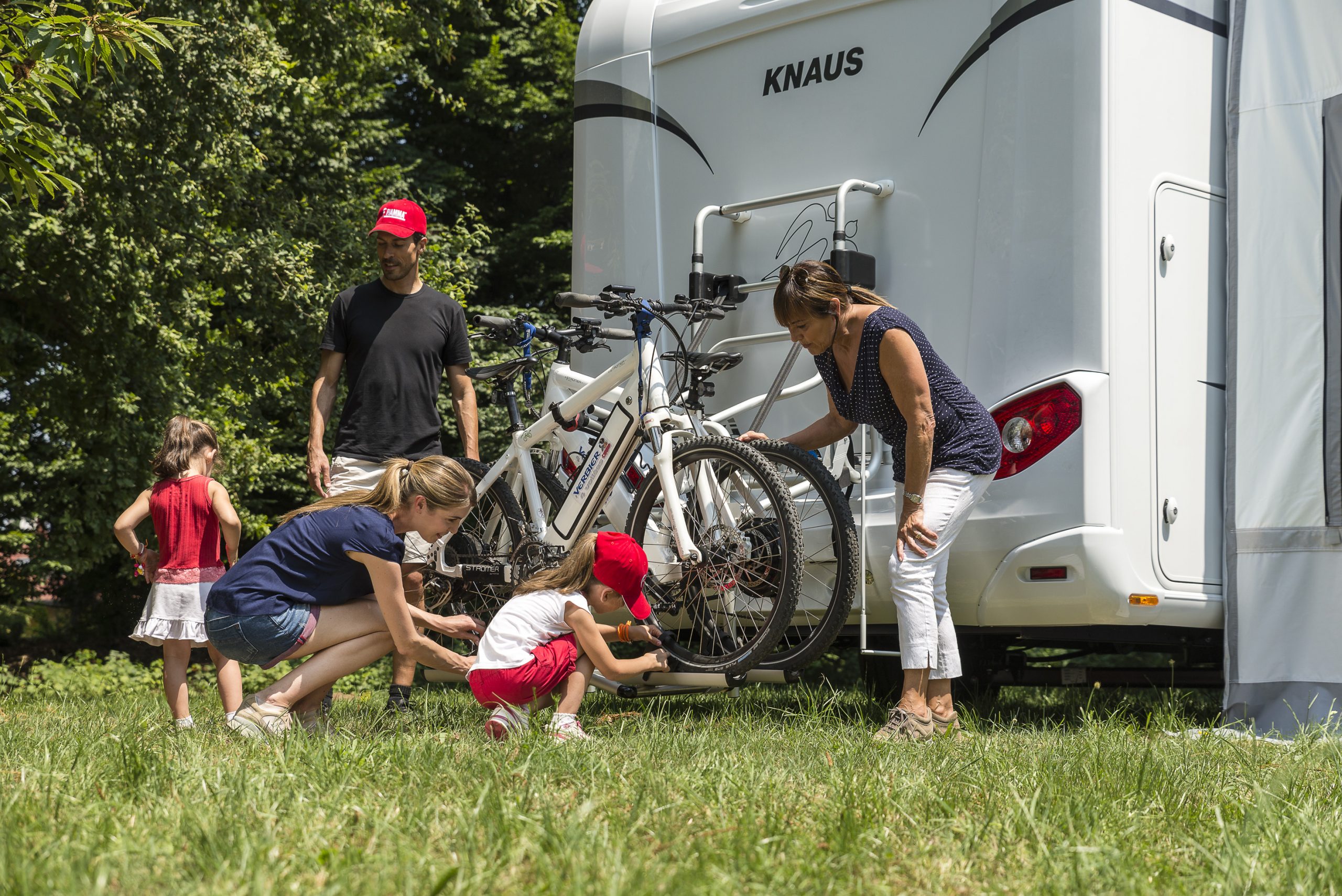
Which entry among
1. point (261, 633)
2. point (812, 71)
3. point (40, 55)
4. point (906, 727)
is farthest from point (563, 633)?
point (40, 55)

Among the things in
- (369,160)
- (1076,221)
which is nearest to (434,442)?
(1076,221)

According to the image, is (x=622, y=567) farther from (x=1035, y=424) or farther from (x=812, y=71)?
(x=812, y=71)

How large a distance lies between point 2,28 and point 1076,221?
3949mm

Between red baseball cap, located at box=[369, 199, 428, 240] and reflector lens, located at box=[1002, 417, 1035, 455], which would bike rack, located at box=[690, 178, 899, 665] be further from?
red baseball cap, located at box=[369, 199, 428, 240]

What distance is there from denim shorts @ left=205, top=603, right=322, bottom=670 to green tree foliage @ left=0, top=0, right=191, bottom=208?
188 cm

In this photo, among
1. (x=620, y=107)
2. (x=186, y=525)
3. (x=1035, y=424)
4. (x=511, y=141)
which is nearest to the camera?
(x=1035, y=424)

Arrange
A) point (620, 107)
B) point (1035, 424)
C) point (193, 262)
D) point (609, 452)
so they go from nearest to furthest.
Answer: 1. point (1035, 424)
2. point (609, 452)
3. point (620, 107)
4. point (193, 262)

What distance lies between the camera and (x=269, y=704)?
3928 mm

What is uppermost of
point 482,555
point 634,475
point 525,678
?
point 634,475

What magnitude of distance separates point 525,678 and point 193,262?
6533 millimetres

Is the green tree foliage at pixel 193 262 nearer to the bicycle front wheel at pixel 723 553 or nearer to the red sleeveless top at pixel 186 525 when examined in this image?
the red sleeveless top at pixel 186 525

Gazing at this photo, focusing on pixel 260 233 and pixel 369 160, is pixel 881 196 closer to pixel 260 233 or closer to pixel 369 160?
pixel 260 233

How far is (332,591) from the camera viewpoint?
13.3ft

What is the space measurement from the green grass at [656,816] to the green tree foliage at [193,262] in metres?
5.82
